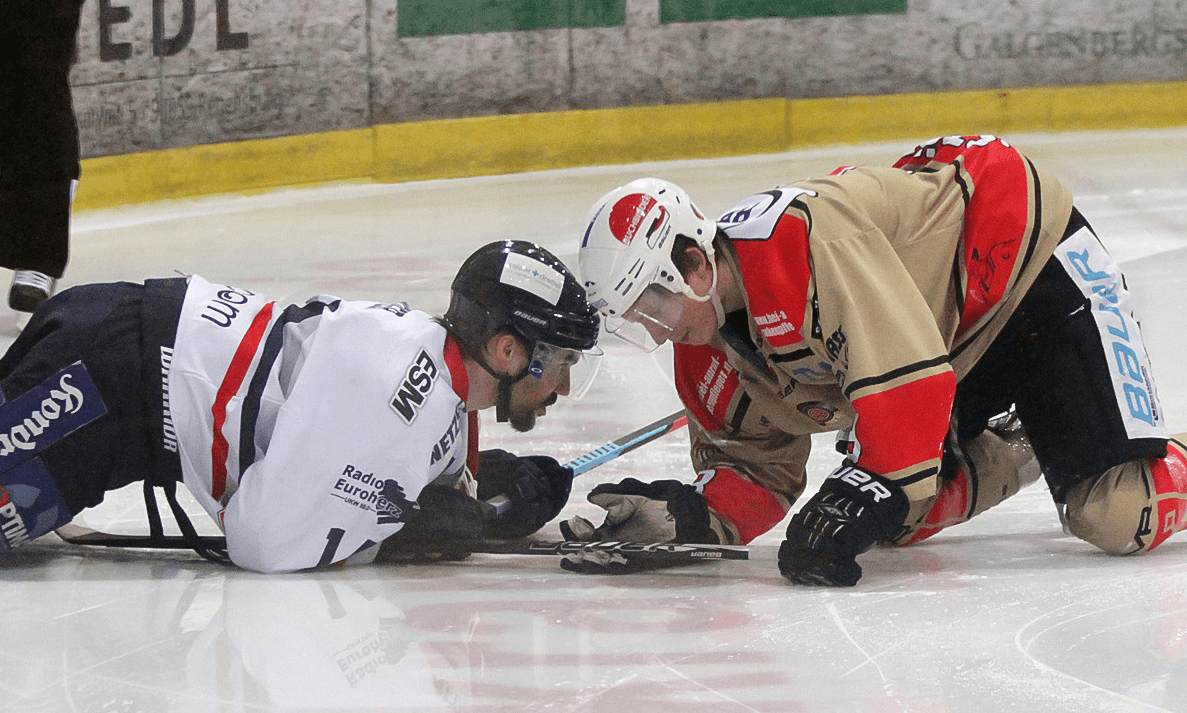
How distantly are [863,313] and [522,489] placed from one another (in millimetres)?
747

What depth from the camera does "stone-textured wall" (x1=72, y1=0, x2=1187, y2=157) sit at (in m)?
6.13

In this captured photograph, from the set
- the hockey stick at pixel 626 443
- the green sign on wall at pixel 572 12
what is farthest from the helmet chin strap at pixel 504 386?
the green sign on wall at pixel 572 12

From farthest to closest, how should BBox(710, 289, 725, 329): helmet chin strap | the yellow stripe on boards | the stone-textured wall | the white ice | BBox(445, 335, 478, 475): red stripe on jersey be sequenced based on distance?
the yellow stripe on boards, the stone-textured wall, BBox(710, 289, 725, 329): helmet chin strap, BBox(445, 335, 478, 475): red stripe on jersey, the white ice

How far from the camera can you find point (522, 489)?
2.65m

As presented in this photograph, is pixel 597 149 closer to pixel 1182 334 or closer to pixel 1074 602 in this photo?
pixel 1182 334

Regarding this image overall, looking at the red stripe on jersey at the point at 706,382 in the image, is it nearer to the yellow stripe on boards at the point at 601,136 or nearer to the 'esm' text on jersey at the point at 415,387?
the 'esm' text on jersey at the point at 415,387

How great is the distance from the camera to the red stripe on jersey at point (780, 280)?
2367mm

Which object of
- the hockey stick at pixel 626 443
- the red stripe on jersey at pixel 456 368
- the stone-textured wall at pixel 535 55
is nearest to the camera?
the red stripe on jersey at pixel 456 368

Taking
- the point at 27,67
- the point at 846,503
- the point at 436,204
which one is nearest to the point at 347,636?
the point at 846,503

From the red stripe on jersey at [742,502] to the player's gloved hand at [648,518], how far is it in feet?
0.12

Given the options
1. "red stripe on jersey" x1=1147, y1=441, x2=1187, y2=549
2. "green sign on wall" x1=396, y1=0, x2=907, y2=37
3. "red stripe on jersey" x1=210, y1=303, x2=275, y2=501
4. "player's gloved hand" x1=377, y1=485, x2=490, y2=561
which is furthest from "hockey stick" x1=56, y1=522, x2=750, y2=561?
"green sign on wall" x1=396, y1=0, x2=907, y2=37

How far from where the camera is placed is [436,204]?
249 inches

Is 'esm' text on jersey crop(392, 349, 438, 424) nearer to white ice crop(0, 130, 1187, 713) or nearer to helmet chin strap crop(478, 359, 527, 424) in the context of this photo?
helmet chin strap crop(478, 359, 527, 424)

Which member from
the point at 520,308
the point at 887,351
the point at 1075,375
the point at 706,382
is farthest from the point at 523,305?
the point at 1075,375
